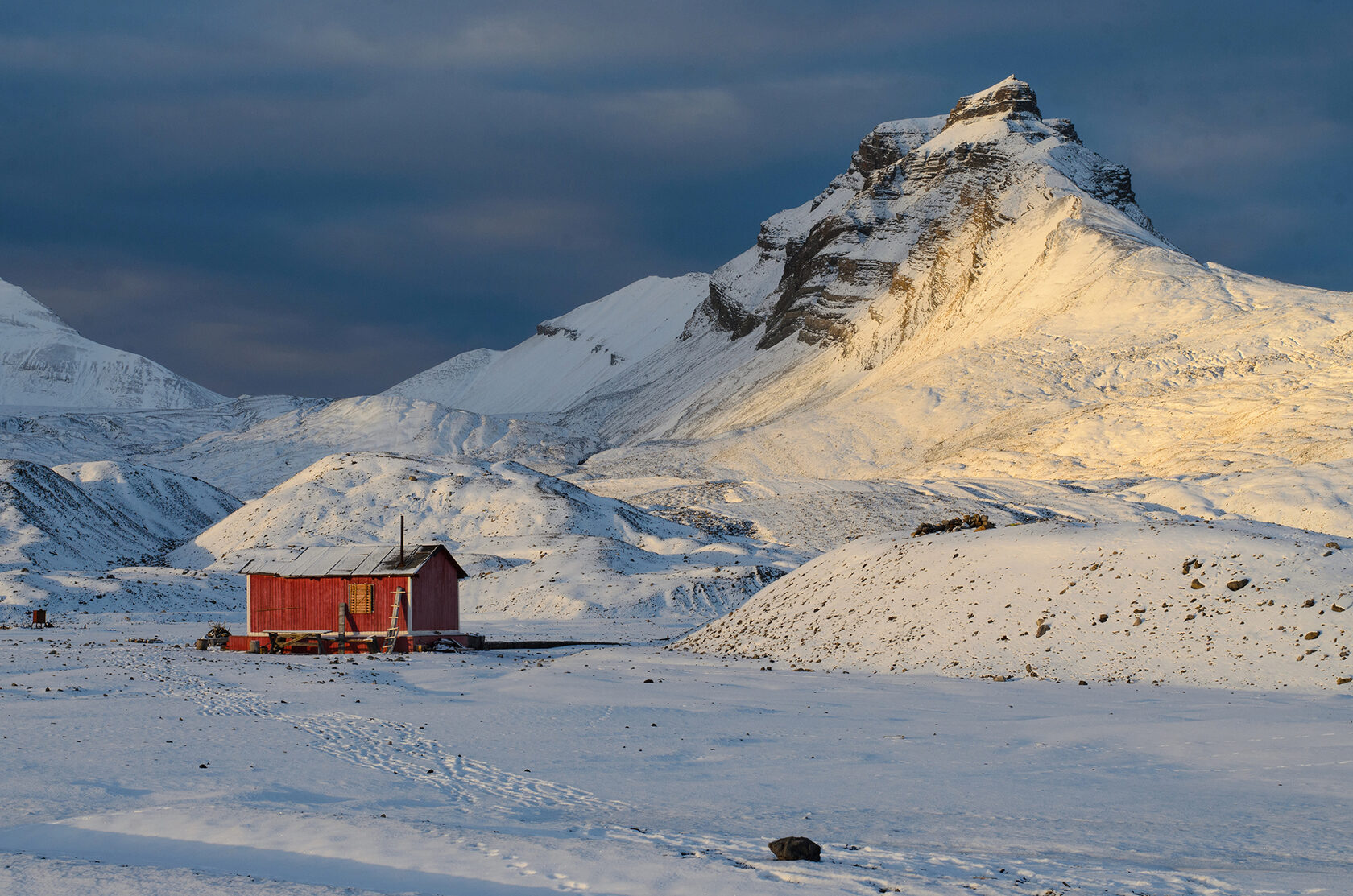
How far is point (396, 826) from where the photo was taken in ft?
35.1

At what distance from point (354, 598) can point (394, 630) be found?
1.94 meters

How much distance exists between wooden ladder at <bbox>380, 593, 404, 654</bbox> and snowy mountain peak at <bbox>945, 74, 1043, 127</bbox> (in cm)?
16172

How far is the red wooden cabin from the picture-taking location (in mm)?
38156

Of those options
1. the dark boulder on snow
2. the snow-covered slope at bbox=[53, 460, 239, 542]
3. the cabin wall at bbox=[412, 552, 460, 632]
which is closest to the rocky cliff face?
the snow-covered slope at bbox=[53, 460, 239, 542]

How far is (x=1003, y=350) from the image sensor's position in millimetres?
128875

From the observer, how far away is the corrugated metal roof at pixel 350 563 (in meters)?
38.5

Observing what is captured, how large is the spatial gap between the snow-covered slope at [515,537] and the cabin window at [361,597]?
16.8 m

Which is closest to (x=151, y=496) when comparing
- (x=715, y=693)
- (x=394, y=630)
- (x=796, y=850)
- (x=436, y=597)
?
(x=436, y=597)

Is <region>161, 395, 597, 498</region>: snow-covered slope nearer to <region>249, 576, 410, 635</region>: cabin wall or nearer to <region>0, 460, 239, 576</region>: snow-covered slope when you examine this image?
<region>0, 460, 239, 576</region>: snow-covered slope

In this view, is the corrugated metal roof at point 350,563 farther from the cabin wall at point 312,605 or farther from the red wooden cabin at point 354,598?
the cabin wall at point 312,605

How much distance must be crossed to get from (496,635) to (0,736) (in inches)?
1173

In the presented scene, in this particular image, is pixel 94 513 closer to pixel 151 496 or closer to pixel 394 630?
pixel 151 496

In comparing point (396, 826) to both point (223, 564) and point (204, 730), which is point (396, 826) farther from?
point (223, 564)

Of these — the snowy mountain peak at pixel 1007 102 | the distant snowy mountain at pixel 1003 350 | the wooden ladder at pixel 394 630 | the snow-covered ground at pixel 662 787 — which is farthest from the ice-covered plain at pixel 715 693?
the snowy mountain peak at pixel 1007 102
